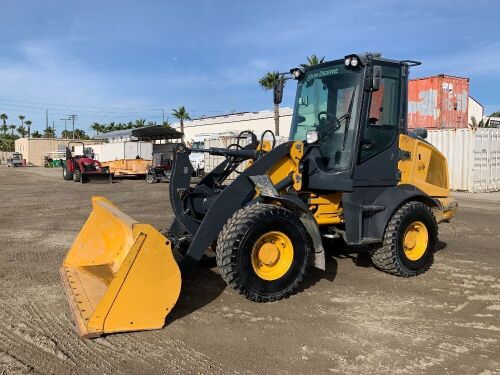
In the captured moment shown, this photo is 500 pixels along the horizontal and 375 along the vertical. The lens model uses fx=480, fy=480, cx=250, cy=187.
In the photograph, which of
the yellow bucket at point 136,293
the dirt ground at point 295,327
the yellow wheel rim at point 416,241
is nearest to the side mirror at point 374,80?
the yellow wheel rim at point 416,241

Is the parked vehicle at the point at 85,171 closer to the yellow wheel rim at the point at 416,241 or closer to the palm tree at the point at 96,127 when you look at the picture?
the yellow wheel rim at the point at 416,241

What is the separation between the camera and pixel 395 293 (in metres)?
5.42

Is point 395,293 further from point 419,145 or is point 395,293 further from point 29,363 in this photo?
point 29,363

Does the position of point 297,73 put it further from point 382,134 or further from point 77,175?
point 77,175

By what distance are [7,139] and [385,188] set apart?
110 meters

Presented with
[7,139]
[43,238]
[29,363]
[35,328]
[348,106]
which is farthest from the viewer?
[7,139]

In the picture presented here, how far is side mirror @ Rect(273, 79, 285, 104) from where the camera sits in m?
6.80

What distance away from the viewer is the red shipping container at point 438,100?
21.4 meters

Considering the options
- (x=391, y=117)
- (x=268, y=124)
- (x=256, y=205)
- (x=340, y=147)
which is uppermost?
(x=268, y=124)

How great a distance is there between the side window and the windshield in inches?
9.1

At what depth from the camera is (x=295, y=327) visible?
4.40m

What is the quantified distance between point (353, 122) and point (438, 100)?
17426 millimetres

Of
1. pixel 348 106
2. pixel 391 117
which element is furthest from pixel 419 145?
pixel 348 106

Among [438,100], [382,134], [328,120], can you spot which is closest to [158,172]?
[438,100]
